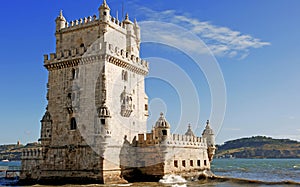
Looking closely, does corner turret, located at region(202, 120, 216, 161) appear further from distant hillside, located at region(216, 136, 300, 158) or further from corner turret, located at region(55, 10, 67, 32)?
distant hillside, located at region(216, 136, 300, 158)

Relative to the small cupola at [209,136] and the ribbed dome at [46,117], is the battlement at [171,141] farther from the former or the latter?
the ribbed dome at [46,117]

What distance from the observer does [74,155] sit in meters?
32.1

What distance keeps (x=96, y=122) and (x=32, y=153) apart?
8.00 m

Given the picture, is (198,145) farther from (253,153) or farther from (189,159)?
(253,153)

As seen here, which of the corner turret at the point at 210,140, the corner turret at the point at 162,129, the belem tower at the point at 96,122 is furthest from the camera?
the corner turret at the point at 210,140

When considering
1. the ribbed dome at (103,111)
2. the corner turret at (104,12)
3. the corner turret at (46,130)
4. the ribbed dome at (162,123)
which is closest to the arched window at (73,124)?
the corner turret at (46,130)

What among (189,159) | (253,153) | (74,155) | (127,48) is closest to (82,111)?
(74,155)

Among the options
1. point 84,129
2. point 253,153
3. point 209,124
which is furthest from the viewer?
point 253,153

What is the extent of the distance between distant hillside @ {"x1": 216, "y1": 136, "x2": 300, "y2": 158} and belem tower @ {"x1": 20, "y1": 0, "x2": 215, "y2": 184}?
445 feet

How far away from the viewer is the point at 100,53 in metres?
32.3

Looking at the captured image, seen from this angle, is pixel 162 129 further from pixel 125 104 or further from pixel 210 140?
pixel 210 140

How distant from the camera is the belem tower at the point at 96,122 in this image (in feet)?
Result: 103

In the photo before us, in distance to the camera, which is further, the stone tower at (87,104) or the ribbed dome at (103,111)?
the stone tower at (87,104)

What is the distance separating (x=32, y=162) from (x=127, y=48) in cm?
1455
